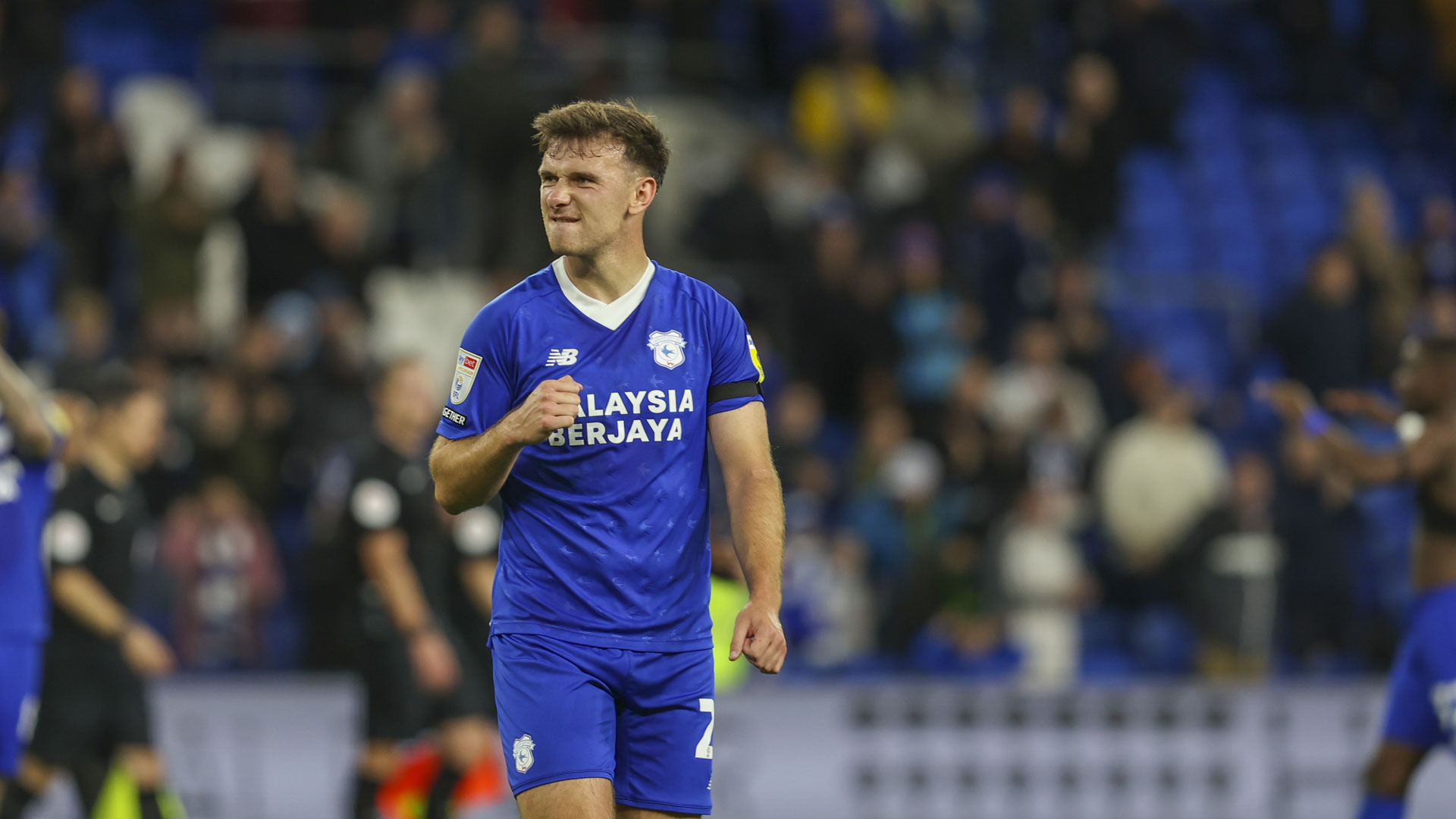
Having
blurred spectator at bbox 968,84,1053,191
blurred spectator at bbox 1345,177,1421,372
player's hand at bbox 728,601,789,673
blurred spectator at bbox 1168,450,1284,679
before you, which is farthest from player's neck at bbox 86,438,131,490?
blurred spectator at bbox 1345,177,1421,372

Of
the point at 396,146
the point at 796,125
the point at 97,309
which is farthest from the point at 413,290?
the point at 796,125

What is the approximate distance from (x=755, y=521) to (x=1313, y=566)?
948 centimetres

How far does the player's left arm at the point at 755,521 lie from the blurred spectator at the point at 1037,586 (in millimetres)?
7894

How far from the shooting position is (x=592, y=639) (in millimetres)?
5246

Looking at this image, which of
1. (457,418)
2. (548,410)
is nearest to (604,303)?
(457,418)

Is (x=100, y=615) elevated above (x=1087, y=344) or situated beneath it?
situated beneath

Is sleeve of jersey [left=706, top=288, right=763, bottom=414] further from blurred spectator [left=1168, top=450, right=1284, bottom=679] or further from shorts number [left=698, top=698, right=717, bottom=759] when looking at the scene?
blurred spectator [left=1168, top=450, right=1284, bottom=679]

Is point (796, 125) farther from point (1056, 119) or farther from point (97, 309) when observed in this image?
point (97, 309)

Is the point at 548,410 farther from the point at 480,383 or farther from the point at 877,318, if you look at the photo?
the point at 877,318

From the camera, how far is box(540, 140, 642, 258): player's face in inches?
205

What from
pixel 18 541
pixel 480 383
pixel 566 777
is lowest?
pixel 566 777

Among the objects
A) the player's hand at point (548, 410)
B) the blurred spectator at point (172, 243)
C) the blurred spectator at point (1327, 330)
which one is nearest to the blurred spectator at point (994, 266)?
the blurred spectator at point (1327, 330)

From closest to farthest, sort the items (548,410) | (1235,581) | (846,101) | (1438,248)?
(548,410) → (1235,581) → (846,101) → (1438,248)

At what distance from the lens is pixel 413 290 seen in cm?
1505
